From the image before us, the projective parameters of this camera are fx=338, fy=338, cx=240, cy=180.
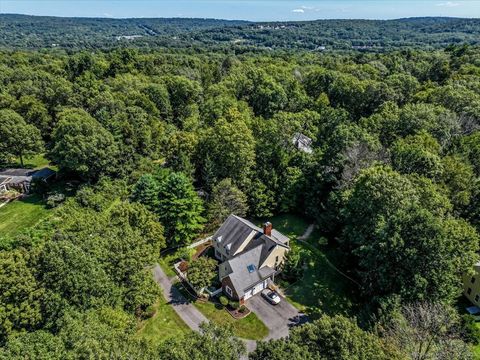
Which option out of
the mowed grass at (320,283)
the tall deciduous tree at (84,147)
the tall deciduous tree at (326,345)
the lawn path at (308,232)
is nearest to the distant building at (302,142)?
the lawn path at (308,232)

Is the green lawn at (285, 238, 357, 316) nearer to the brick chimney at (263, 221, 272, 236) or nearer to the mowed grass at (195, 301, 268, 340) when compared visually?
the mowed grass at (195, 301, 268, 340)

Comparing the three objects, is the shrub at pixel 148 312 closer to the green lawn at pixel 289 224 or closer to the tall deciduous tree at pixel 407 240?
the green lawn at pixel 289 224

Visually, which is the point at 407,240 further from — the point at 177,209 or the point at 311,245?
the point at 177,209

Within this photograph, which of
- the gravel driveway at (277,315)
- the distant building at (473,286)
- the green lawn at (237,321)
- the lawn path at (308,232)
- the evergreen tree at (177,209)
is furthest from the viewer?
the lawn path at (308,232)

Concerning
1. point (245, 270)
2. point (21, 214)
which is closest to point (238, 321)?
point (245, 270)

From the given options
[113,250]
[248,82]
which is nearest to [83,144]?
[113,250]

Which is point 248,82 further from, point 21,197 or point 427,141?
point 21,197
